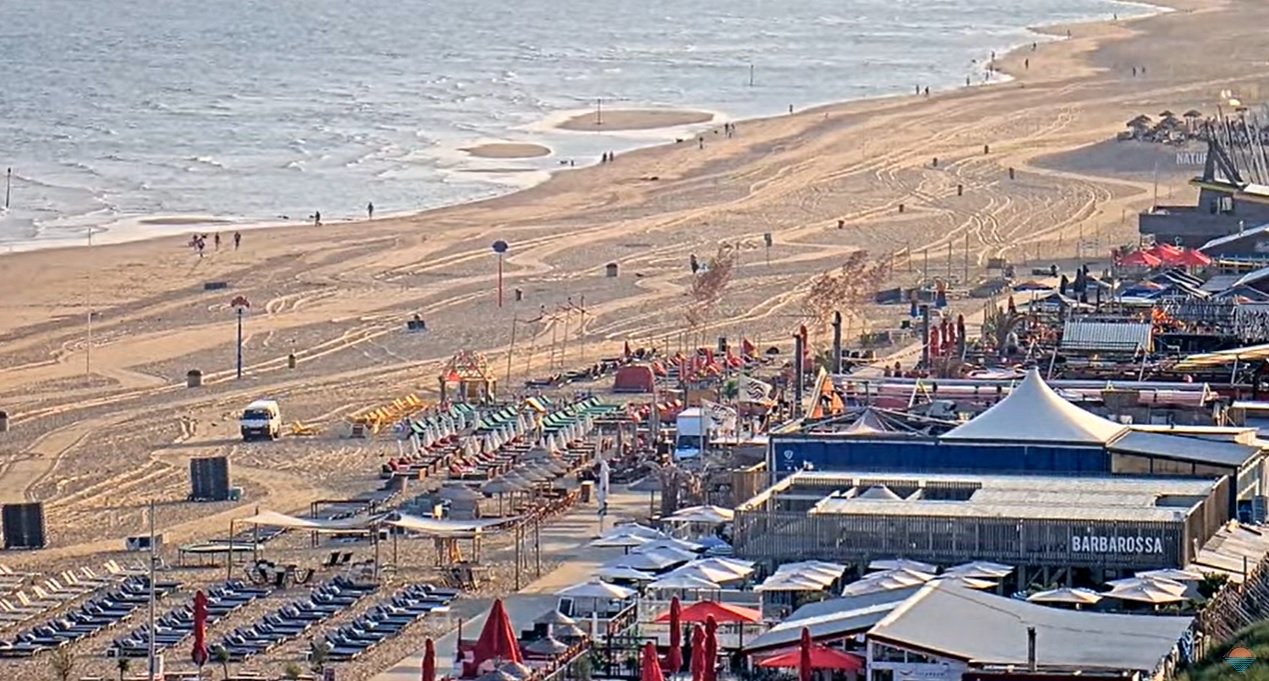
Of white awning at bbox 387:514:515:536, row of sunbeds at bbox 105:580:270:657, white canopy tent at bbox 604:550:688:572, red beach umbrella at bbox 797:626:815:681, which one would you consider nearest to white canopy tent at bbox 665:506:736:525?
white canopy tent at bbox 604:550:688:572

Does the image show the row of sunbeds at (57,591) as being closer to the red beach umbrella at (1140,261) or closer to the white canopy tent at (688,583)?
the white canopy tent at (688,583)

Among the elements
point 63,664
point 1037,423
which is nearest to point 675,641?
point 63,664

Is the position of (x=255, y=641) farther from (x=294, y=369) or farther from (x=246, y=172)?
(x=246, y=172)

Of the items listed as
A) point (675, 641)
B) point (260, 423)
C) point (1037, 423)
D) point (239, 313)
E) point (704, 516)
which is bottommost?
point (675, 641)

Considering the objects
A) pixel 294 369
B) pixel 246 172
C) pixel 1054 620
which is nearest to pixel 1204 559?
pixel 1054 620

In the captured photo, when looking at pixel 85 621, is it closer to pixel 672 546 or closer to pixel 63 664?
pixel 63 664

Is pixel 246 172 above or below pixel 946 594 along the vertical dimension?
above
